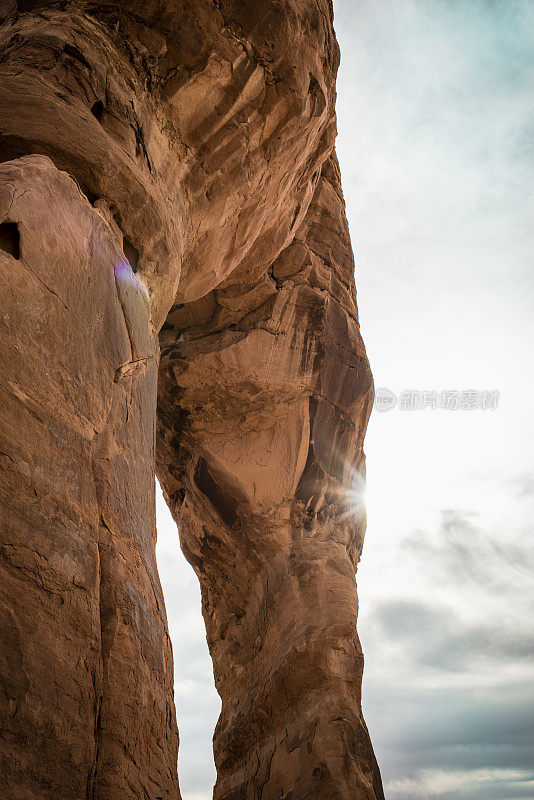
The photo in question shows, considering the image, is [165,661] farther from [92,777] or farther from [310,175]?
[310,175]

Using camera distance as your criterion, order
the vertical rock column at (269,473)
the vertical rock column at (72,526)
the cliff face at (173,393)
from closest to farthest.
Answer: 1. the vertical rock column at (72,526)
2. the cliff face at (173,393)
3. the vertical rock column at (269,473)

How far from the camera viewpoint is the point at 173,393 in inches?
350

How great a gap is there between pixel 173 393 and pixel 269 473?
62.0 inches

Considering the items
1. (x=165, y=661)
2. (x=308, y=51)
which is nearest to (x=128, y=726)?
(x=165, y=661)

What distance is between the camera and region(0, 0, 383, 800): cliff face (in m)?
2.98

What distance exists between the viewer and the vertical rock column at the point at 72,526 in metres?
2.64

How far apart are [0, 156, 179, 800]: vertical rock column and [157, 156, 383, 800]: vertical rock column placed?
4230 millimetres

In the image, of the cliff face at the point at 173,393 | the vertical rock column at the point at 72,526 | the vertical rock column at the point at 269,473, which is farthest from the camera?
the vertical rock column at the point at 269,473

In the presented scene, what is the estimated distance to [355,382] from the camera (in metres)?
9.34

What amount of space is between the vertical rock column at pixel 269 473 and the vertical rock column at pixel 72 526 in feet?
13.9

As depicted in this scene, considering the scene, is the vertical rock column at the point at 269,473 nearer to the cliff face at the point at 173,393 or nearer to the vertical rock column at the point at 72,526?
the cliff face at the point at 173,393

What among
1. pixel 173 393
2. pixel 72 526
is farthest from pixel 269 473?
pixel 72 526

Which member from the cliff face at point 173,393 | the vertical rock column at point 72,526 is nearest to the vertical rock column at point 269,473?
the cliff face at point 173,393

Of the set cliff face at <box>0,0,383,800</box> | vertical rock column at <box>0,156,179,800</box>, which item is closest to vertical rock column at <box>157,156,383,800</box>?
cliff face at <box>0,0,383,800</box>
